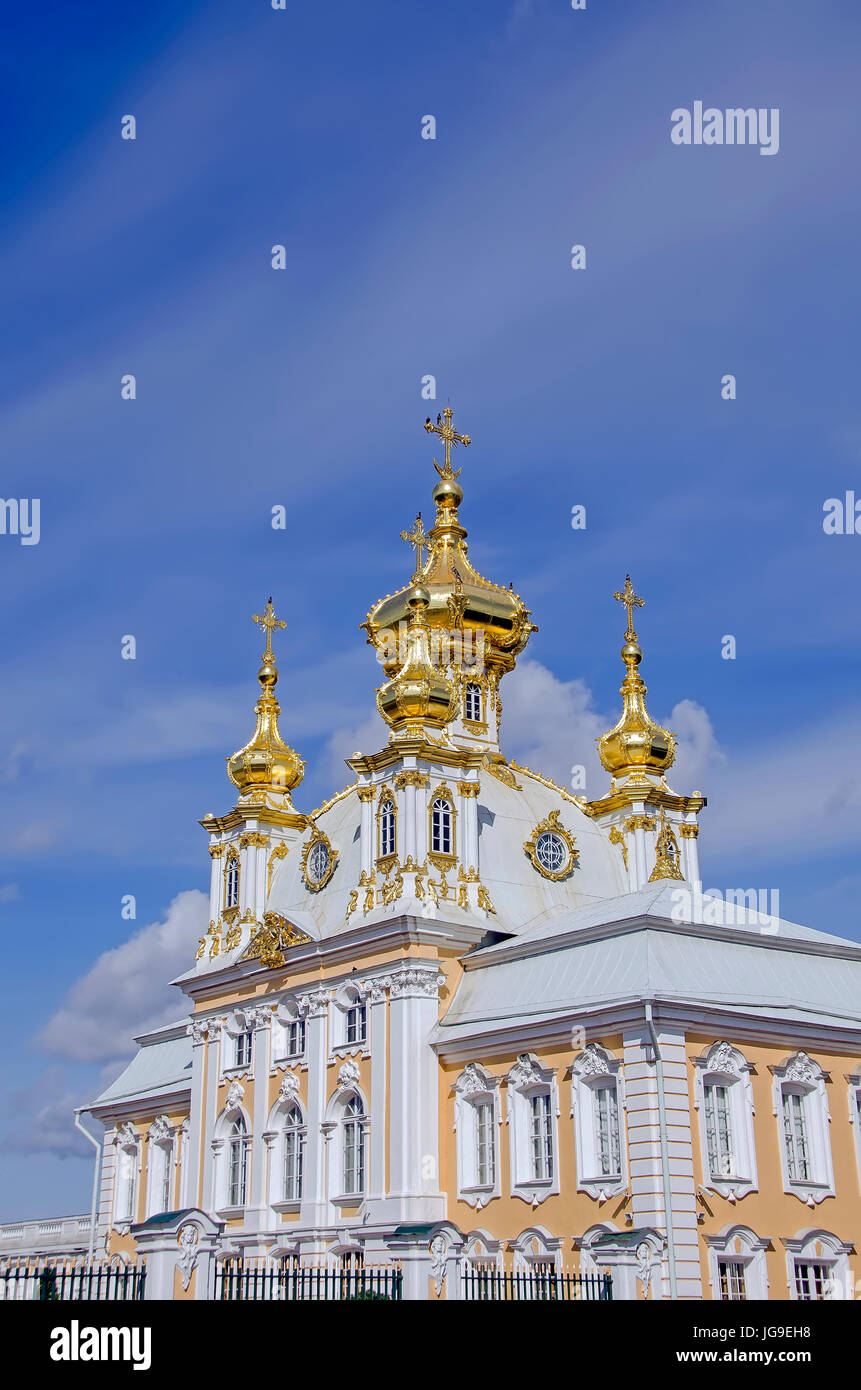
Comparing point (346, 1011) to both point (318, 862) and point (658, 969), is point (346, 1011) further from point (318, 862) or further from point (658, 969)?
point (658, 969)

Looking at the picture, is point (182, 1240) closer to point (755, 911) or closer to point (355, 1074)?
point (355, 1074)

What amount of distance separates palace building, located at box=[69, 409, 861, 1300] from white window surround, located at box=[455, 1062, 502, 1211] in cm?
5

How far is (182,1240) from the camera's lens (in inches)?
834

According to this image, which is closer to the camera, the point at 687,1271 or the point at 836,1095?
the point at 687,1271

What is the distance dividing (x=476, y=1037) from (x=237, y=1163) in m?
9.03

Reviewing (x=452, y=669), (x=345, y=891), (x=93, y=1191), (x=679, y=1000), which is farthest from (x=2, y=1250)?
(x=679, y=1000)

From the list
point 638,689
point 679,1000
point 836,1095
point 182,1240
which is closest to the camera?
point 182,1240

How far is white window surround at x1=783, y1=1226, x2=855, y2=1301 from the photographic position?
80.7 ft

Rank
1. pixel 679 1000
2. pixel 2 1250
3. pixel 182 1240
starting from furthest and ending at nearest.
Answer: pixel 2 1250, pixel 679 1000, pixel 182 1240

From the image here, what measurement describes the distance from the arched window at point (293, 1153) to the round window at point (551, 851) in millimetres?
7984

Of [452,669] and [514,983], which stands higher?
[452,669]

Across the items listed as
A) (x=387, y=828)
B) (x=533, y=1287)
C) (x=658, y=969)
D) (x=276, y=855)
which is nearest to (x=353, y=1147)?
(x=387, y=828)

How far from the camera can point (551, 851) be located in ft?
116
